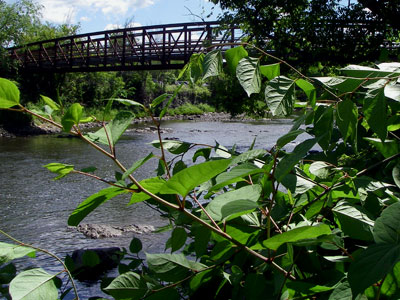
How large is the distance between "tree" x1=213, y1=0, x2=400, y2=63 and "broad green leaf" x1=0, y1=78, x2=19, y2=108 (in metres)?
6.15

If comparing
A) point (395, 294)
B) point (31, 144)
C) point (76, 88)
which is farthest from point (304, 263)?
point (76, 88)

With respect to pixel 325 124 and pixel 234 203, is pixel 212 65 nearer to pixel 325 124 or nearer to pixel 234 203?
pixel 325 124

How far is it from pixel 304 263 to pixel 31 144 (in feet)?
48.1

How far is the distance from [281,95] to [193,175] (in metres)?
0.24

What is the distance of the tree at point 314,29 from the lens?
21.0 ft

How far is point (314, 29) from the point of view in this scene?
270 inches

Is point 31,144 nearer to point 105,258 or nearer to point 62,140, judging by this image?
point 62,140

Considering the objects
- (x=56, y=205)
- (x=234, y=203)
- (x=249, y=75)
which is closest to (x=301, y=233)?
(x=234, y=203)

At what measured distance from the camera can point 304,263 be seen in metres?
0.51

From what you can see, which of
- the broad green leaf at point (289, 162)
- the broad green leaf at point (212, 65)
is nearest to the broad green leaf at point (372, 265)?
the broad green leaf at point (289, 162)

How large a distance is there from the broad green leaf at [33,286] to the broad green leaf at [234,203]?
0.59ft

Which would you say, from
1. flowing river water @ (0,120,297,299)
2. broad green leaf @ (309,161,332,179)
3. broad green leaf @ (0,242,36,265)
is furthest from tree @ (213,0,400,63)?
broad green leaf @ (0,242,36,265)

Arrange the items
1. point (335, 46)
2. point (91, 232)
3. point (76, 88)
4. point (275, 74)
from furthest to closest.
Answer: point (76, 88) → point (335, 46) → point (91, 232) → point (275, 74)

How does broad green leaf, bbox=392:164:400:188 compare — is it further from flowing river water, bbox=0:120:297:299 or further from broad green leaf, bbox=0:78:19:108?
flowing river water, bbox=0:120:297:299
